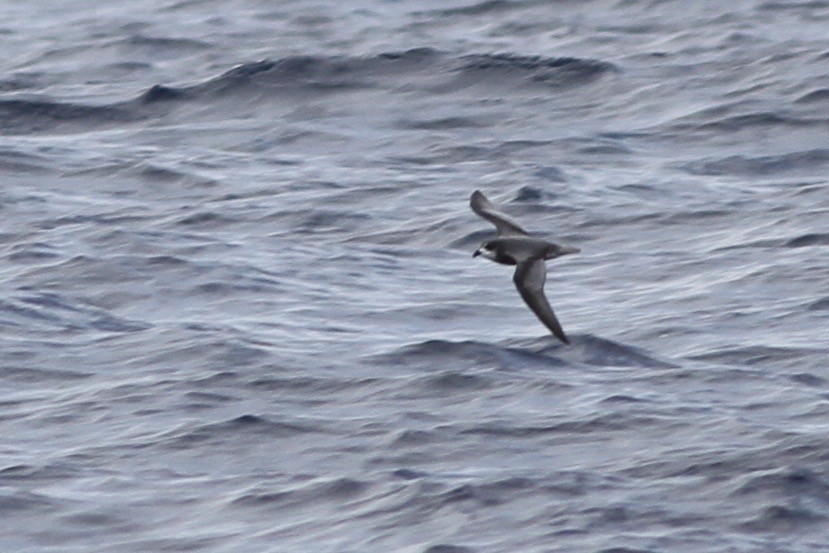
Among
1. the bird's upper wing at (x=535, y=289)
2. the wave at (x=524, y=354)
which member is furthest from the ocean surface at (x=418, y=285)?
the bird's upper wing at (x=535, y=289)

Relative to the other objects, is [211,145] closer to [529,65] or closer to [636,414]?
[529,65]

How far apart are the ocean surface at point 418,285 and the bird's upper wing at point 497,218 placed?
0.92 meters

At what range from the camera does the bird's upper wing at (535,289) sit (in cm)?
1144

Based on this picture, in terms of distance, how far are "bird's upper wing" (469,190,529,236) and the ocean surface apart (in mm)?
918

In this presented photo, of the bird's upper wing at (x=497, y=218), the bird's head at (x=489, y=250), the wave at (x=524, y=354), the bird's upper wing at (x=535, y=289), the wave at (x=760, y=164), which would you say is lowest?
the wave at (x=760, y=164)

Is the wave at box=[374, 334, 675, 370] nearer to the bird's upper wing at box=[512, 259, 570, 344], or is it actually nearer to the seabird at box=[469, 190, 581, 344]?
the seabird at box=[469, 190, 581, 344]

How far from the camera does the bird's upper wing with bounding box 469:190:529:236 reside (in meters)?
12.6

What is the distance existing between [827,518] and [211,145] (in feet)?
34.3

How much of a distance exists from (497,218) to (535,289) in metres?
1.25

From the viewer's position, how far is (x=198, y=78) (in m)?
22.4

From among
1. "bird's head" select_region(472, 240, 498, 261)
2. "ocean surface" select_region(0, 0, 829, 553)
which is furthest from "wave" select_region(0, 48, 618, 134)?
"bird's head" select_region(472, 240, 498, 261)

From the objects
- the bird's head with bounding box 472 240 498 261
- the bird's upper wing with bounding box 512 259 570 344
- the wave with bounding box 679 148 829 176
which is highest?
the bird's head with bounding box 472 240 498 261

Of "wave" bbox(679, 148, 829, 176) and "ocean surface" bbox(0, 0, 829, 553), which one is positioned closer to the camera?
"ocean surface" bbox(0, 0, 829, 553)

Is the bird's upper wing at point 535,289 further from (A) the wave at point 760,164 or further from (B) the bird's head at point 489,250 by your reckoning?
(A) the wave at point 760,164
